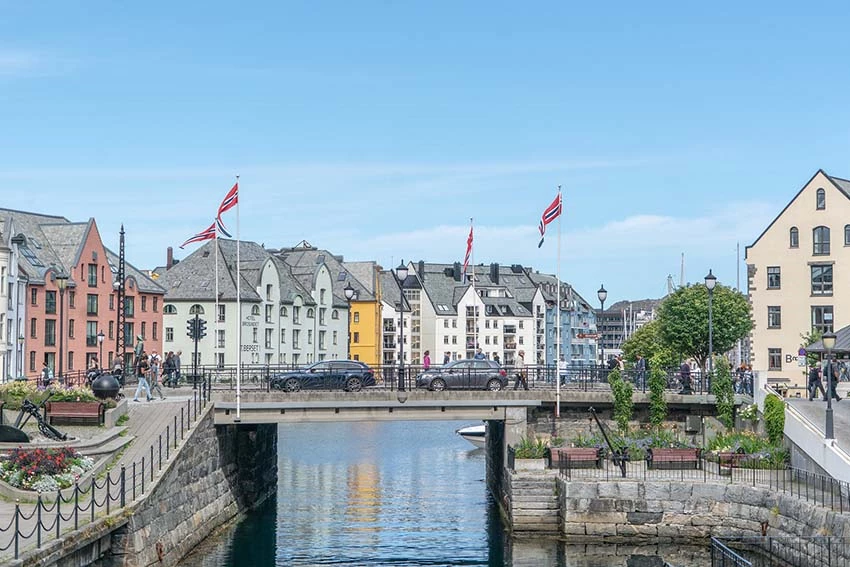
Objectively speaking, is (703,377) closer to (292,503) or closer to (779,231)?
(292,503)

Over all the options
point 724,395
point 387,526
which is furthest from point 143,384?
point 724,395

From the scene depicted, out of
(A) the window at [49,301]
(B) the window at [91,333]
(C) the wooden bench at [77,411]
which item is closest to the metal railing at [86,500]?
(C) the wooden bench at [77,411]

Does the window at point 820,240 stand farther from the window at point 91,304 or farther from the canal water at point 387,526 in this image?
the window at point 91,304

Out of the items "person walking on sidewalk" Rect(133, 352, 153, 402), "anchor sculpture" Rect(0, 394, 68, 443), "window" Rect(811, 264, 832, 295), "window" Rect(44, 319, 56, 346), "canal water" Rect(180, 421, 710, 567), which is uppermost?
"window" Rect(811, 264, 832, 295)

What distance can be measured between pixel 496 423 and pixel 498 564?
15.8 m

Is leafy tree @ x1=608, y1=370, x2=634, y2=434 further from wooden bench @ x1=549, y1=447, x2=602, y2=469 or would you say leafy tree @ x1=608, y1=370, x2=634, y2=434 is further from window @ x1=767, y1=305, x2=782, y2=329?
window @ x1=767, y1=305, x2=782, y2=329

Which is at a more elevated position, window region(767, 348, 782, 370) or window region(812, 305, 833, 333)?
window region(812, 305, 833, 333)

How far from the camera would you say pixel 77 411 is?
39438 mm

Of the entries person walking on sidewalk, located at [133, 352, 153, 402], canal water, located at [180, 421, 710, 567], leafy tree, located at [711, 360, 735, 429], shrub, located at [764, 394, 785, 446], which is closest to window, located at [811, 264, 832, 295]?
canal water, located at [180, 421, 710, 567]

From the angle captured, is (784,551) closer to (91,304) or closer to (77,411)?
(77,411)

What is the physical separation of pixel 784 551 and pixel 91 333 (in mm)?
69759

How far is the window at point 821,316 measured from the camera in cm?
7875

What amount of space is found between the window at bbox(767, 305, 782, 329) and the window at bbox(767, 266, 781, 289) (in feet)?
4.59

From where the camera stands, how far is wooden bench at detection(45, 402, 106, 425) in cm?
3938
